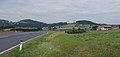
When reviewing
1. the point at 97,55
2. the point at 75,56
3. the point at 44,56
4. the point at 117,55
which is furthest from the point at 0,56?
the point at 117,55

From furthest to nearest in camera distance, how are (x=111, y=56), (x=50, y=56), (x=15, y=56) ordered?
(x=15, y=56) → (x=50, y=56) → (x=111, y=56)

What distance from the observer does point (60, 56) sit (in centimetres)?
1552

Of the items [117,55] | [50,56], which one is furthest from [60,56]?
[117,55]

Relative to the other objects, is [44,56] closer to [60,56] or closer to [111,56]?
[60,56]

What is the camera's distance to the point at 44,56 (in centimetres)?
1592

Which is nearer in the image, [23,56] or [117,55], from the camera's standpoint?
[117,55]

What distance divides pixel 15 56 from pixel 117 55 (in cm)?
601

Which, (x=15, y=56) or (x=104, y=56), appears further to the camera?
(x=15, y=56)

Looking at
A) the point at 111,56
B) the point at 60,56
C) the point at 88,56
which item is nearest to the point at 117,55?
the point at 111,56

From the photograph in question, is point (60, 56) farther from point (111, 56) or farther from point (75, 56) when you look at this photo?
point (111, 56)

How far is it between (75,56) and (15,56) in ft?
12.6

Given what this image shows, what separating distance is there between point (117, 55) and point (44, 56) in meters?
4.05

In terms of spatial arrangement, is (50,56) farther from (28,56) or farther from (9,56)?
(9,56)

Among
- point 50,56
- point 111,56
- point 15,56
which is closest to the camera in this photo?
point 111,56
